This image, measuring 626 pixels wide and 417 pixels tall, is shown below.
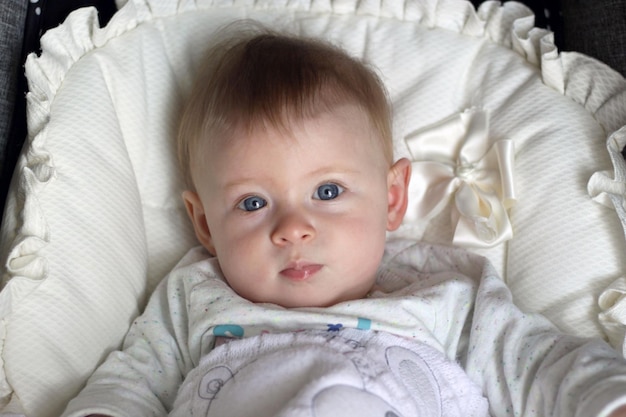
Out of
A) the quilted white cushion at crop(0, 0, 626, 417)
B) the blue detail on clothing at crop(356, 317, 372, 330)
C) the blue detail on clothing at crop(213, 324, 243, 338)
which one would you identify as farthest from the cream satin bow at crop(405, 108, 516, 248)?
the blue detail on clothing at crop(213, 324, 243, 338)

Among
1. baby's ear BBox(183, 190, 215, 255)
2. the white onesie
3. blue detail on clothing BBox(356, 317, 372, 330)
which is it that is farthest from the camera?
baby's ear BBox(183, 190, 215, 255)

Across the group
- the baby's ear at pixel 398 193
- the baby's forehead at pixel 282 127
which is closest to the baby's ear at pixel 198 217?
the baby's forehead at pixel 282 127

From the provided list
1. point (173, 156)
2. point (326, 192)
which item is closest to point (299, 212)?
point (326, 192)

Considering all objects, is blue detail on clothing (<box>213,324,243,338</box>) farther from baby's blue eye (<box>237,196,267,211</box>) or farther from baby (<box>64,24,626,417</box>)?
baby's blue eye (<box>237,196,267,211</box>)

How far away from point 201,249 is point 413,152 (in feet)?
1.51

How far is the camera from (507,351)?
133 cm

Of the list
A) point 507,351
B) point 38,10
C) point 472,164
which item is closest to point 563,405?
point 507,351

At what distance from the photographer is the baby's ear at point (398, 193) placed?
1.54m

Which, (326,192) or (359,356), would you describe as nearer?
(359,356)

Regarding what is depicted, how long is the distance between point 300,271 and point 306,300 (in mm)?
54

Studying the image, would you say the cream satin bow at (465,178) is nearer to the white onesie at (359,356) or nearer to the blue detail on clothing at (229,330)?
the white onesie at (359,356)

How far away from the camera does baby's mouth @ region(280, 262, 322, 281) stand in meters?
1.33

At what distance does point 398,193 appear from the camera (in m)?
1.56

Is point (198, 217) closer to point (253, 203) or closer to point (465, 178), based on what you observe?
point (253, 203)
